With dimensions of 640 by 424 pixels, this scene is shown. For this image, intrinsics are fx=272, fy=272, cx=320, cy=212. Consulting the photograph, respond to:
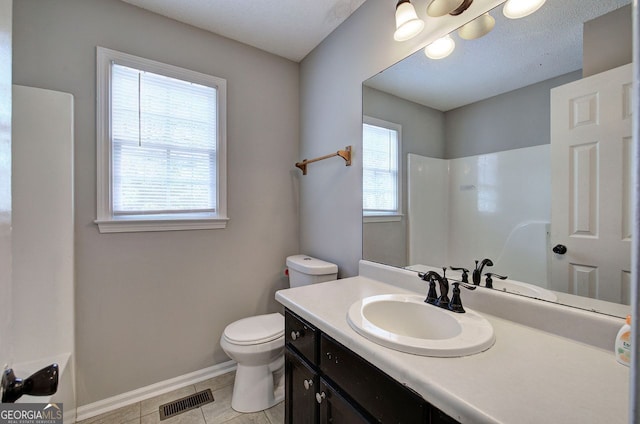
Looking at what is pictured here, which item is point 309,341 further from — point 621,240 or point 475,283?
point 621,240

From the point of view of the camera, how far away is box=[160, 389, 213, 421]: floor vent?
1.62m

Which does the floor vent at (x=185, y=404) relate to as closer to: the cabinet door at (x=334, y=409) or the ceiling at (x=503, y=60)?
the cabinet door at (x=334, y=409)

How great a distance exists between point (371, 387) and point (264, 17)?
2.12 m

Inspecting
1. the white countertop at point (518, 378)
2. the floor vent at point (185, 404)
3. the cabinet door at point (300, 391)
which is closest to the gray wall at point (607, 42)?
the white countertop at point (518, 378)

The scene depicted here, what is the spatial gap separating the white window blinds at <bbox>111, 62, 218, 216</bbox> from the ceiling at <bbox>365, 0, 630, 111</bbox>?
1.36 m

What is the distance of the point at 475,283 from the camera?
1128 mm

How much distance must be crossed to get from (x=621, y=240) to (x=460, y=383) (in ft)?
2.16

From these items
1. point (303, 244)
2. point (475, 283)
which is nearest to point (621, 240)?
point (475, 283)

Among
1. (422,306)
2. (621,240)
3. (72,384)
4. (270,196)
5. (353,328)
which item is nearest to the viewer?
(621,240)

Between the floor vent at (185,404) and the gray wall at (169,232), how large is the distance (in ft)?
0.63

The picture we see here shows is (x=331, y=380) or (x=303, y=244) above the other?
(x=303, y=244)

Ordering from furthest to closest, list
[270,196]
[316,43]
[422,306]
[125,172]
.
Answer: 1. [270,196]
2. [316,43]
3. [125,172]
4. [422,306]

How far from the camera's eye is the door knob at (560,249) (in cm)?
93

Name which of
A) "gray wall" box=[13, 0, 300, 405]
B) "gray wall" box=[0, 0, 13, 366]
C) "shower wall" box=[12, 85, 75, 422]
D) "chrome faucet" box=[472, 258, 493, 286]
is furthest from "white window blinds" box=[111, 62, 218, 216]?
"chrome faucet" box=[472, 258, 493, 286]
